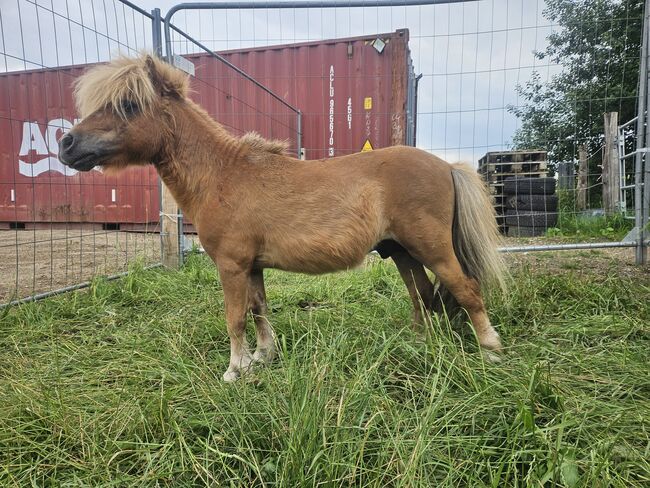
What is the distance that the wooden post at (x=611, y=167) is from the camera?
836 centimetres

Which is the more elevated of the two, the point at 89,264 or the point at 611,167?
the point at 611,167

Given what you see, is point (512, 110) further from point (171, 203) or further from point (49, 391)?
point (49, 391)

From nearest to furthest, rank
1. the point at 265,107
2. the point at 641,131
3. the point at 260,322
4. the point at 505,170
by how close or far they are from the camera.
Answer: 1. the point at 260,322
2. the point at 641,131
3. the point at 265,107
4. the point at 505,170

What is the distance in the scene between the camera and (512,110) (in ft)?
15.7

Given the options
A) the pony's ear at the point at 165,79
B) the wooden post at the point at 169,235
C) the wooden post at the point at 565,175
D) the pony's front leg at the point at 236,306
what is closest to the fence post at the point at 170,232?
the wooden post at the point at 169,235

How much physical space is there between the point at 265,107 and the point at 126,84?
19.7ft

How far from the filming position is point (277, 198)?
2.50m

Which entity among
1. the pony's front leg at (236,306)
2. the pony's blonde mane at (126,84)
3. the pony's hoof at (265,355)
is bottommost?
the pony's hoof at (265,355)

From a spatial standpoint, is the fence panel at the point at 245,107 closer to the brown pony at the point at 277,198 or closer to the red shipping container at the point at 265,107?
the red shipping container at the point at 265,107

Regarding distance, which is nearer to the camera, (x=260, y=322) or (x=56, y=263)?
(x=260, y=322)

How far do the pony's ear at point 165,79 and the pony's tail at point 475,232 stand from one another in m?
1.92

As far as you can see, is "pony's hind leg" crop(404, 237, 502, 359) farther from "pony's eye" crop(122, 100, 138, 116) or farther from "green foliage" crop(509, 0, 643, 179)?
"green foliage" crop(509, 0, 643, 179)

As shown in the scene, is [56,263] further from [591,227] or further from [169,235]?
[591,227]

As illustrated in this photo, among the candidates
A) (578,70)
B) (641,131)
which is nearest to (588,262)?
(641,131)
